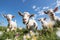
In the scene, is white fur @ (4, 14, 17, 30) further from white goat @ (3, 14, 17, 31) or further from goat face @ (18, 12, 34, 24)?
goat face @ (18, 12, 34, 24)

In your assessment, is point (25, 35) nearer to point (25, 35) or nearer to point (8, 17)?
point (25, 35)

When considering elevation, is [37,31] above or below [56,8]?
below

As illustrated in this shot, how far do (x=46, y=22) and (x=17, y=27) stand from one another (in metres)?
0.42

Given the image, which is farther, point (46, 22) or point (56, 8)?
point (46, 22)

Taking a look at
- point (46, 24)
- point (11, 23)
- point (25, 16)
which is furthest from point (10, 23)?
point (46, 24)

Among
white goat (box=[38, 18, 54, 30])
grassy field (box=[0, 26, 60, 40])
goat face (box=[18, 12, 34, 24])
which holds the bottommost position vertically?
grassy field (box=[0, 26, 60, 40])

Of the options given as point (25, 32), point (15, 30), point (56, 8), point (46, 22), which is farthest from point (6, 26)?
point (56, 8)

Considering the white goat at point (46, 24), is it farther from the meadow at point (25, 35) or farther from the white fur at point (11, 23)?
the white fur at point (11, 23)

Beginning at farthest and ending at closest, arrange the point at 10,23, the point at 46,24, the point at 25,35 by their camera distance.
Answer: the point at 10,23 → the point at 46,24 → the point at 25,35

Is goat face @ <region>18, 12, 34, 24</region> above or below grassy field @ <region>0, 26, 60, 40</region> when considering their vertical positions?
above

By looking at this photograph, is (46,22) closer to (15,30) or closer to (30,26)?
(30,26)

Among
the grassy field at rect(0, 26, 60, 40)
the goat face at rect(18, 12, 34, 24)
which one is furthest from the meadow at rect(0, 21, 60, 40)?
the goat face at rect(18, 12, 34, 24)

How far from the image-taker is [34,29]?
2.49 metres

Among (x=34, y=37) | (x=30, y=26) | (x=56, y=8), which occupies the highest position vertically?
(x=56, y=8)
